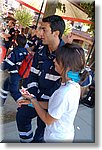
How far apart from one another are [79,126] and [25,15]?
70cm

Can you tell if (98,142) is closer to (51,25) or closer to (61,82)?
(61,82)

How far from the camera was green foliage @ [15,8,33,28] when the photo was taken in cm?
160

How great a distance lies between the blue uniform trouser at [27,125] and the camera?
1.63 metres

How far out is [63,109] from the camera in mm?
1410

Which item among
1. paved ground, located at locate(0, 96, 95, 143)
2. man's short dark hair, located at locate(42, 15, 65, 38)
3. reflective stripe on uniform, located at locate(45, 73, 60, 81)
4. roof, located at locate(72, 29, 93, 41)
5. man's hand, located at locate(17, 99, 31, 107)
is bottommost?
paved ground, located at locate(0, 96, 95, 143)

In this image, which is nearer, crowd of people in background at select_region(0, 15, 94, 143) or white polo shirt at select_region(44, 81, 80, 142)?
white polo shirt at select_region(44, 81, 80, 142)

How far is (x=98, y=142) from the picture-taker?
1.72m

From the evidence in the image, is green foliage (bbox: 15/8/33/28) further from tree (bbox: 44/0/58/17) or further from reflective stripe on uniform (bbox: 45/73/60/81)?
reflective stripe on uniform (bbox: 45/73/60/81)

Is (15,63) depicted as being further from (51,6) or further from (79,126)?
(79,126)

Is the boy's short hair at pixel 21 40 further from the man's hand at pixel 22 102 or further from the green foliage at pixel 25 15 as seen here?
the man's hand at pixel 22 102

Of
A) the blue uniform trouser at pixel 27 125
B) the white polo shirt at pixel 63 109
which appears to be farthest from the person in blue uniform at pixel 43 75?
the white polo shirt at pixel 63 109

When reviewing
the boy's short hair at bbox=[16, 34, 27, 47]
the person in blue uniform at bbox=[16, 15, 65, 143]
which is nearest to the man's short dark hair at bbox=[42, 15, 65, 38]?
the person in blue uniform at bbox=[16, 15, 65, 143]

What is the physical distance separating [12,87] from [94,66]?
487 millimetres

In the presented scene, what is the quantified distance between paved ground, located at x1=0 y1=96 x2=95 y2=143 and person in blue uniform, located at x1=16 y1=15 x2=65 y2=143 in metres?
0.04
